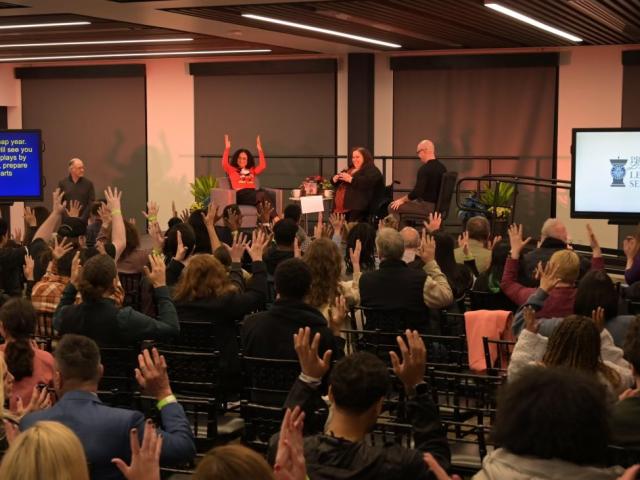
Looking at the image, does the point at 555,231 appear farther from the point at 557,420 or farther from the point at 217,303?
the point at 557,420

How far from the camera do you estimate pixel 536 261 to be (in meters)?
6.80

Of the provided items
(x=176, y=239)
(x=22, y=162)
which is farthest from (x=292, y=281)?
(x=22, y=162)

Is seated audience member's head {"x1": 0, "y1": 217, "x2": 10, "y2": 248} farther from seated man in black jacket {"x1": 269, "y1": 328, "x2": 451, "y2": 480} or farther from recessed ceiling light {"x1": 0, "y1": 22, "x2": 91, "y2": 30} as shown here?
seated man in black jacket {"x1": 269, "y1": 328, "x2": 451, "y2": 480}

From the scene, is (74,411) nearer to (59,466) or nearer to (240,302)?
(59,466)

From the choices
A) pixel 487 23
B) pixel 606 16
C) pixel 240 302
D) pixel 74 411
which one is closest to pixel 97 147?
pixel 487 23

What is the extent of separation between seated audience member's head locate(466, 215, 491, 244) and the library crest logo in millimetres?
1837

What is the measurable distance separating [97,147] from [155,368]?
15043 millimetres

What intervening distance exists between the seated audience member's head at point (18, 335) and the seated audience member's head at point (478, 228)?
3.83m

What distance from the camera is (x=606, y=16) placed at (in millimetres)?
10594

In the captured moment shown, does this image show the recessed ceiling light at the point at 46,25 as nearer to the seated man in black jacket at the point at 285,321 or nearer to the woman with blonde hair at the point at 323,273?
the woman with blonde hair at the point at 323,273

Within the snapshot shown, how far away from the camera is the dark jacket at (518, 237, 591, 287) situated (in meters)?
6.76

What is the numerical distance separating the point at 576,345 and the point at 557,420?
133cm

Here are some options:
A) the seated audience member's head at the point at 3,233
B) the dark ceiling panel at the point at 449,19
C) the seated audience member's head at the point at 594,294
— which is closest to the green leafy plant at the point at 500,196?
the dark ceiling panel at the point at 449,19

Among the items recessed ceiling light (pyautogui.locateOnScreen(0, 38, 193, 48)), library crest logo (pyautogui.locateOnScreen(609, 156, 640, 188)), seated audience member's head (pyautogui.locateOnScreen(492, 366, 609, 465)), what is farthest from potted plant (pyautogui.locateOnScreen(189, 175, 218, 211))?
seated audience member's head (pyautogui.locateOnScreen(492, 366, 609, 465))
